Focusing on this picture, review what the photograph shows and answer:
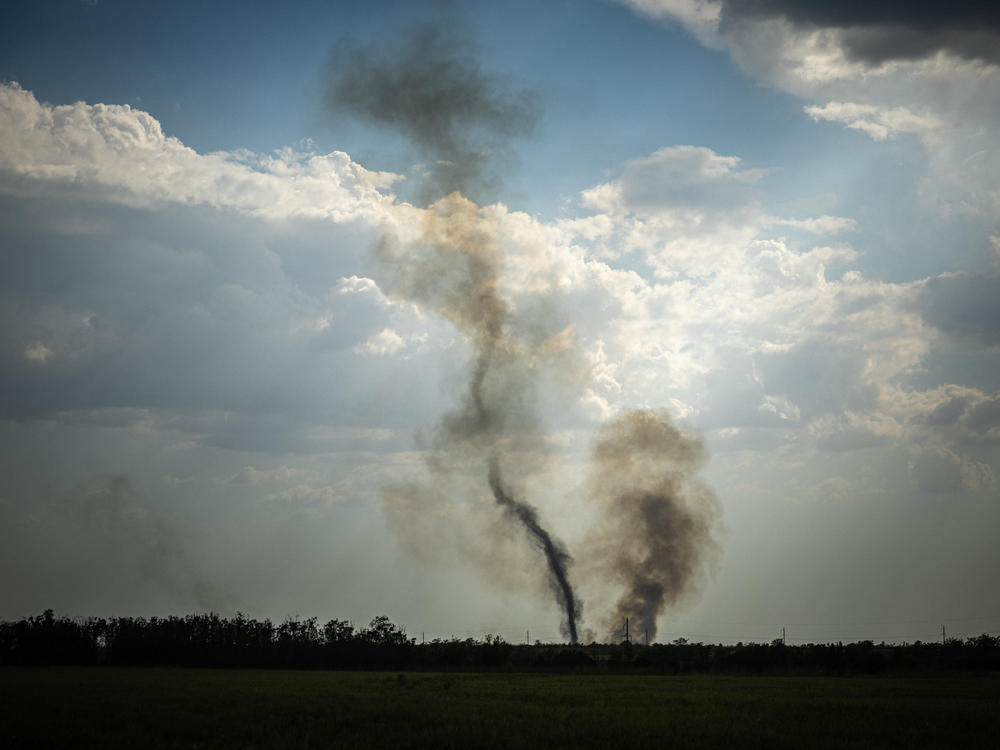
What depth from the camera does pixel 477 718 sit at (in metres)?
36.0

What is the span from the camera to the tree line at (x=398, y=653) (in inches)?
4038

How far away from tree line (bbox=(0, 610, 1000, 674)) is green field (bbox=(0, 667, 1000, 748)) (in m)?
50.3

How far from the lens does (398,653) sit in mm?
124125

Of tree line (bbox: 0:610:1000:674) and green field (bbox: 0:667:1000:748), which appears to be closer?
green field (bbox: 0:667:1000:748)

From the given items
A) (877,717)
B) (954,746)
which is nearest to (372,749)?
(954,746)

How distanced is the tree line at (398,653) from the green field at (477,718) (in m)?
50.3

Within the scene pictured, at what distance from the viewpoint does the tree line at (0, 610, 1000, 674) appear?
10256 cm

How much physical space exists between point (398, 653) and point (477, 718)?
309 ft

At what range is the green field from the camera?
30.2 metres

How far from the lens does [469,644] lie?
12150 centimetres

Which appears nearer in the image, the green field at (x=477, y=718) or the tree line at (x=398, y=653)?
the green field at (x=477, y=718)

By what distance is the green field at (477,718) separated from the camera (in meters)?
30.2

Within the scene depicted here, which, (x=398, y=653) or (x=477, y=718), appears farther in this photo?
(x=398, y=653)

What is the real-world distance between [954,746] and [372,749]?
2316 centimetres
